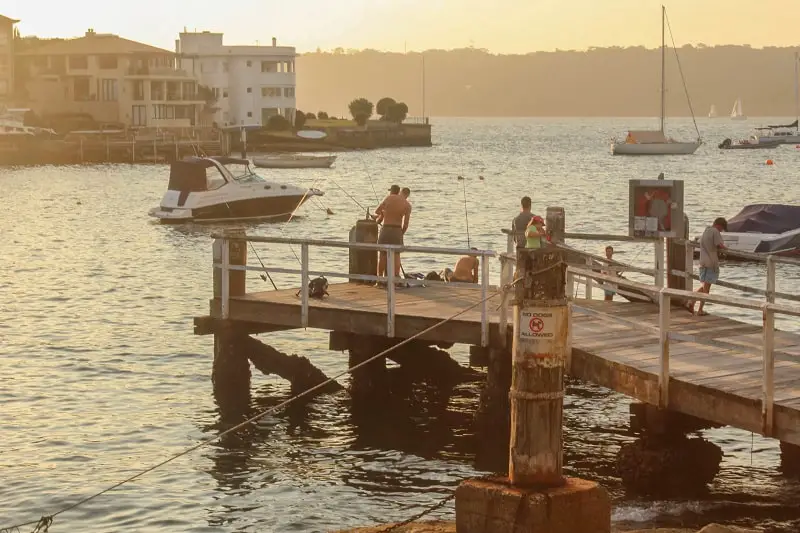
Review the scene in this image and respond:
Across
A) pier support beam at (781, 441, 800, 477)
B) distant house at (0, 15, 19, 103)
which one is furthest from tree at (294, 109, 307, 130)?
pier support beam at (781, 441, 800, 477)

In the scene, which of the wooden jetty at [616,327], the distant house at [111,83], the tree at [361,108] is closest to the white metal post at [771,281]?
the wooden jetty at [616,327]

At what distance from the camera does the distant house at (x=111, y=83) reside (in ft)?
506

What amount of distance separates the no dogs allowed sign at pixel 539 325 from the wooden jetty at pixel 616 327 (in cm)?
131

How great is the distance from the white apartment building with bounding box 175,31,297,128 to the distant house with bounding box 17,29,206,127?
44.2 feet

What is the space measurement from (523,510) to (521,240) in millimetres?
9136

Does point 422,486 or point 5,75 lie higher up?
point 5,75

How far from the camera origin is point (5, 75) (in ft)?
535

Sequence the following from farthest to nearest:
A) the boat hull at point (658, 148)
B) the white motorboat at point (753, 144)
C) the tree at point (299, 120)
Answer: the white motorboat at point (753, 144), the tree at point (299, 120), the boat hull at point (658, 148)

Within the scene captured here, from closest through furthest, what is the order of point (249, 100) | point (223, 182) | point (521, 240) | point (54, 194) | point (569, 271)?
1. point (569, 271)
2. point (521, 240)
3. point (223, 182)
4. point (54, 194)
5. point (249, 100)

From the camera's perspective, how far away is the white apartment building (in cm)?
17712

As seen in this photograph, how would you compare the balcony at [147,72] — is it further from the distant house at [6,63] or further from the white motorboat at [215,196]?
the white motorboat at [215,196]

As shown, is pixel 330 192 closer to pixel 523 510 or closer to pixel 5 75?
pixel 5 75

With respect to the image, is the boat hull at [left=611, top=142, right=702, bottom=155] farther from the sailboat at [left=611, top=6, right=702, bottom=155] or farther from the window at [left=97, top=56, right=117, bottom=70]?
the window at [left=97, top=56, right=117, bottom=70]

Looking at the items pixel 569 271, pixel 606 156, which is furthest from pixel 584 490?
pixel 606 156
